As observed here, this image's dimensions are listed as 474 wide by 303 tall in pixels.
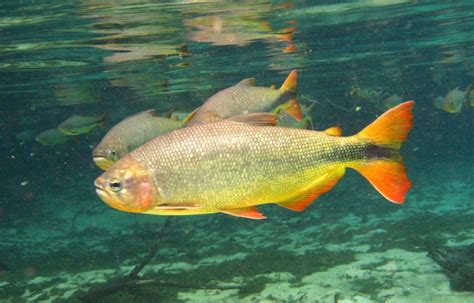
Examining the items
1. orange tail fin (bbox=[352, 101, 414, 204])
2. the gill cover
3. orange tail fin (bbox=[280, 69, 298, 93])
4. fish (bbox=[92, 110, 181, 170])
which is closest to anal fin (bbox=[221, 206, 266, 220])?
the gill cover

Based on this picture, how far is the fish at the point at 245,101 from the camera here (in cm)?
481

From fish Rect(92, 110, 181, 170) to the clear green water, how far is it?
555 cm

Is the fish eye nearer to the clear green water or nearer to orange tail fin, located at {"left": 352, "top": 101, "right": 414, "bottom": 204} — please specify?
orange tail fin, located at {"left": 352, "top": 101, "right": 414, "bottom": 204}

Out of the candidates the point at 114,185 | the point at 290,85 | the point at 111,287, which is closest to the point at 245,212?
the point at 114,185

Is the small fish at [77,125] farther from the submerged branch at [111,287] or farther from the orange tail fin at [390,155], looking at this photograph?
the orange tail fin at [390,155]

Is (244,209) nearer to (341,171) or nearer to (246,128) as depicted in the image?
(246,128)

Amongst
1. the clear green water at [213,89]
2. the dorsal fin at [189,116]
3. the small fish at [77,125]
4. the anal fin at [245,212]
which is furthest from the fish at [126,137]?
the small fish at [77,125]

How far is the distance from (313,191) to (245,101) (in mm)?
1871

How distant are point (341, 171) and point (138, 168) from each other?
186 cm

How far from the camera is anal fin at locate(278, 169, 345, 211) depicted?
3.67m

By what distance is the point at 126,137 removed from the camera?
517cm

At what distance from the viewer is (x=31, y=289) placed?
1159 centimetres

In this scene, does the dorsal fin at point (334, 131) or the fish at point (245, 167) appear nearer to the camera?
the fish at point (245, 167)

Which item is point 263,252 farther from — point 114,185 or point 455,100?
point 114,185
